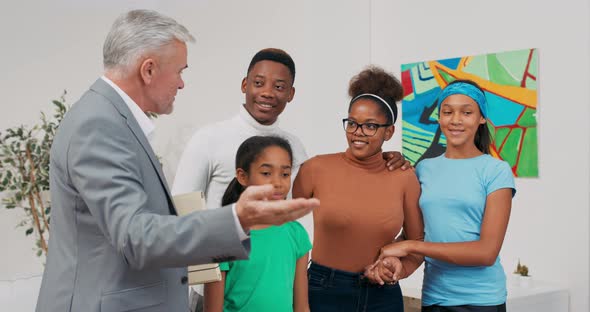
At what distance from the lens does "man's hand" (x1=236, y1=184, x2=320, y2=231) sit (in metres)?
1.21

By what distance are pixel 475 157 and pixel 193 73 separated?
10.9 feet

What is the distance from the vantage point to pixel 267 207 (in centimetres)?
121

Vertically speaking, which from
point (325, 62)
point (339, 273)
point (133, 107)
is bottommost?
point (339, 273)

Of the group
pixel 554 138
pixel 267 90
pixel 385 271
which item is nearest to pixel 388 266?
pixel 385 271

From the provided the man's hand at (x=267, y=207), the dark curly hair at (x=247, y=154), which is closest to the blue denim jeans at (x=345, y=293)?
the dark curly hair at (x=247, y=154)

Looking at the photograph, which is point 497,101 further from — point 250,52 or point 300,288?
point 300,288

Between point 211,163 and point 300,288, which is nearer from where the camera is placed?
point 300,288

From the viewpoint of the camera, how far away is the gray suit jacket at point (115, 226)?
4.10ft

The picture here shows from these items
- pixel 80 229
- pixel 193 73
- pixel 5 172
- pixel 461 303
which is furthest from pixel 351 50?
pixel 80 229

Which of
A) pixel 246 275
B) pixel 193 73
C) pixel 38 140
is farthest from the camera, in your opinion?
pixel 193 73

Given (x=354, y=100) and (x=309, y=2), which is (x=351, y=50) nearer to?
(x=309, y=2)

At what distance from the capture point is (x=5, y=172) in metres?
4.32

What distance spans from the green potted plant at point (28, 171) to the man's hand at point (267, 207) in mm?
3180

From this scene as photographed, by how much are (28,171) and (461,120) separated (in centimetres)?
296
